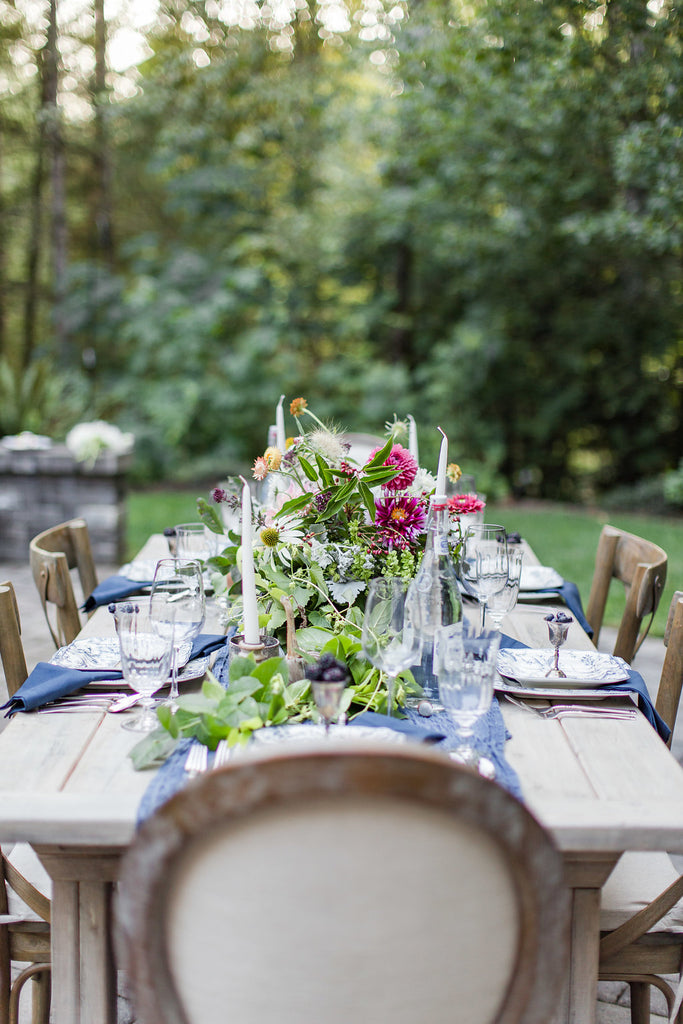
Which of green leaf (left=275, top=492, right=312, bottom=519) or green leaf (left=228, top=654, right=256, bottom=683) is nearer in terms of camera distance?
green leaf (left=228, top=654, right=256, bottom=683)

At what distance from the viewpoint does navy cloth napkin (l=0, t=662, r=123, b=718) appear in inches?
54.4

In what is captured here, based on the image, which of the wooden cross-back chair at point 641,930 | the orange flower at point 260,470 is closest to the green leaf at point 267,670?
the orange flower at point 260,470

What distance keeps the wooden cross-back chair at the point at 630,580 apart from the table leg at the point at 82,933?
1332mm

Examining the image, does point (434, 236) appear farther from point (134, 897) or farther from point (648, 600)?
point (134, 897)

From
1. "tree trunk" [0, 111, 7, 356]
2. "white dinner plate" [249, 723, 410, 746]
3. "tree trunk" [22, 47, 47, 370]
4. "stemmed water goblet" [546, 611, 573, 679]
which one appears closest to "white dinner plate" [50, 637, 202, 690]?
"white dinner plate" [249, 723, 410, 746]

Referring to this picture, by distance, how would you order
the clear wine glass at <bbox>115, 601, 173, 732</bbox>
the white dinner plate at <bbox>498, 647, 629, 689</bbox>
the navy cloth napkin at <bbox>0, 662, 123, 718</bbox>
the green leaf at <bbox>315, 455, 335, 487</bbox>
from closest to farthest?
the clear wine glass at <bbox>115, 601, 173, 732</bbox>, the navy cloth napkin at <bbox>0, 662, 123, 718</bbox>, the white dinner plate at <bbox>498, 647, 629, 689</bbox>, the green leaf at <bbox>315, 455, 335, 487</bbox>

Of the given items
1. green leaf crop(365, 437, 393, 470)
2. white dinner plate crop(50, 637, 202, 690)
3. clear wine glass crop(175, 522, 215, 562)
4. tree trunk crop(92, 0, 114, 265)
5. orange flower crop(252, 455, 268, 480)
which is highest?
tree trunk crop(92, 0, 114, 265)

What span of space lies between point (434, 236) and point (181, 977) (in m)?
7.57

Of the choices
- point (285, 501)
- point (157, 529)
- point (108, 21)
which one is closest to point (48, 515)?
point (157, 529)

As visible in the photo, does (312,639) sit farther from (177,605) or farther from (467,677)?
(467,677)

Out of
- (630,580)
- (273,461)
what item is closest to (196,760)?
(273,461)

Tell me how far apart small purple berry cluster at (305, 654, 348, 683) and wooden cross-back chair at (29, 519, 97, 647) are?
1.00 m

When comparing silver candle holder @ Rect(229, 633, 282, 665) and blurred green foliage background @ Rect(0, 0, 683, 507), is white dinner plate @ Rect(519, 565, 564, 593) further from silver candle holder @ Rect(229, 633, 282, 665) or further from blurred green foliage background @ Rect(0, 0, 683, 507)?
blurred green foliage background @ Rect(0, 0, 683, 507)

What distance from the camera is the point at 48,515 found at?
206 inches
